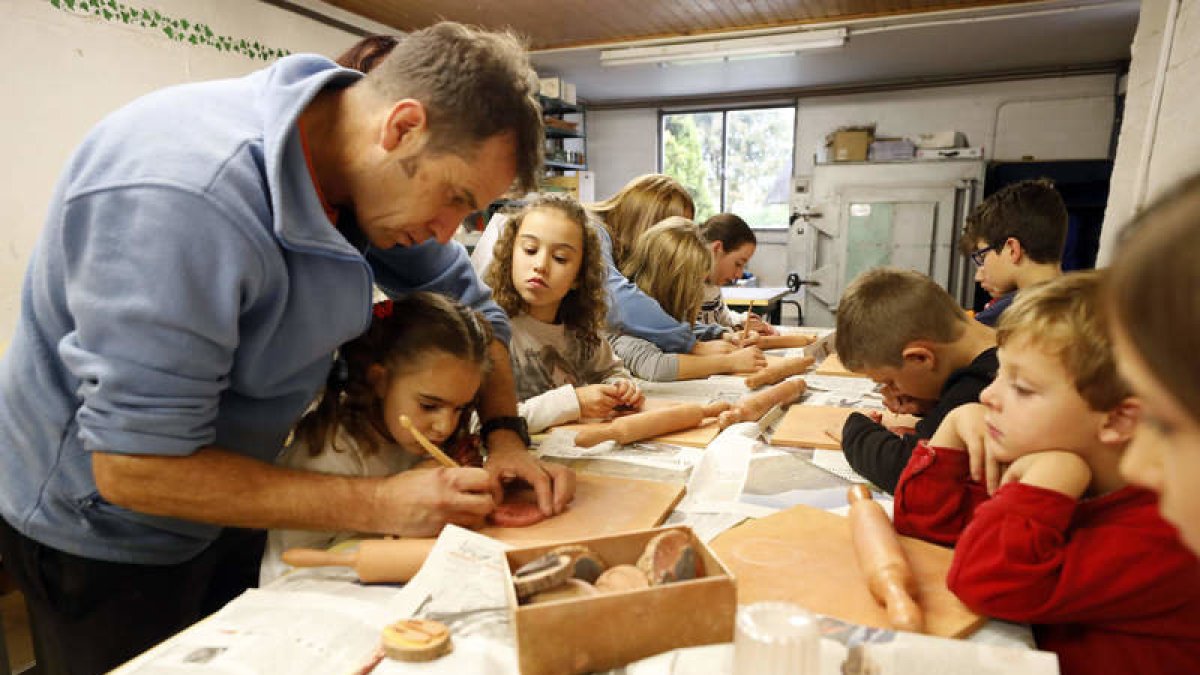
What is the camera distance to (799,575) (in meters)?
0.96

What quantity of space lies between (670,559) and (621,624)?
0.12 metres

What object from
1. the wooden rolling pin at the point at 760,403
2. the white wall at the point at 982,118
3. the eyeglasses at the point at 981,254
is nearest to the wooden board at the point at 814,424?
the wooden rolling pin at the point at 760,403

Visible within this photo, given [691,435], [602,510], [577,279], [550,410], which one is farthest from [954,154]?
[602,510]

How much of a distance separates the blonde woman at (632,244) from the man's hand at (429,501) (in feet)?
4.92

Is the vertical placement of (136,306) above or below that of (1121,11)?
below

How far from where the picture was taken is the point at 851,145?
6.62 metres

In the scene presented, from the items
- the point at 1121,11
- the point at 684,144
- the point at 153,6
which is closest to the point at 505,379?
the point at 153,6

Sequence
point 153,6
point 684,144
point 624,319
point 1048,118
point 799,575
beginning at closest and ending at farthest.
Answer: point 799,575
point 624,319
point 153,6
point 1048,118
point 684,144

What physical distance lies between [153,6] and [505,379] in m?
3.09

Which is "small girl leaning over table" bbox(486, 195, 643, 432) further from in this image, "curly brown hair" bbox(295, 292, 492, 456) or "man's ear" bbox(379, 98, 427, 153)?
"man's ear" bbox(379, 98, 427, 153)

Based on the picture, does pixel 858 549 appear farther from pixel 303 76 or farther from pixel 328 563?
pixel 303 76

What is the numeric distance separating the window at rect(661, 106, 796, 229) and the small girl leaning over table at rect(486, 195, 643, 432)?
20.0ft

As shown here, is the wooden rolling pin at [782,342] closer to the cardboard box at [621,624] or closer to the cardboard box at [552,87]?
the cardboard box at [621,624]

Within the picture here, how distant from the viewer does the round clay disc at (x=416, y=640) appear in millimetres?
758
